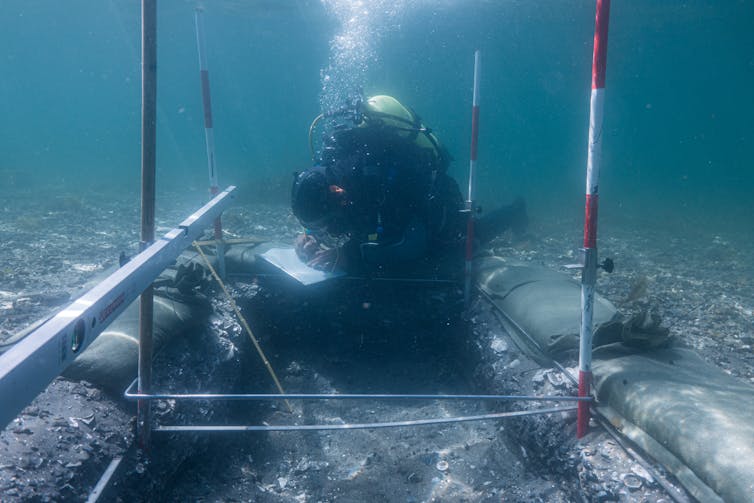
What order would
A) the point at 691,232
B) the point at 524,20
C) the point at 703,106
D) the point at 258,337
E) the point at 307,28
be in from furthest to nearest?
the point at 703,106 < the point at 307,28 < the point at 524,20 < the point at 691,232 < the point at 258,337

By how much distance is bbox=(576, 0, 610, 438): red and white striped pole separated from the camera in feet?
7.86

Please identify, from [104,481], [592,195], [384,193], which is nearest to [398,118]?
[384,193]

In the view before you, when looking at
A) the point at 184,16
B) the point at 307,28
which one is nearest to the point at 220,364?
the point at 184,16

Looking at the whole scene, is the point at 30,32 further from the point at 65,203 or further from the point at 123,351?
the point at 123,351

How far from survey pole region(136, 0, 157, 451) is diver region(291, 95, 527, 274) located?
2.18m

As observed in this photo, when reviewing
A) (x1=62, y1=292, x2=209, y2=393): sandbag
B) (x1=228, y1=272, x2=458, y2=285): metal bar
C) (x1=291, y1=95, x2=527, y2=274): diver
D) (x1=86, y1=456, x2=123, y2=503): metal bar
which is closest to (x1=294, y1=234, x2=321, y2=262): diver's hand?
(x1=291, y1=95, x2=527, y2=274): diver

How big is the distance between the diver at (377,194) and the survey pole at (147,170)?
218 centimetres

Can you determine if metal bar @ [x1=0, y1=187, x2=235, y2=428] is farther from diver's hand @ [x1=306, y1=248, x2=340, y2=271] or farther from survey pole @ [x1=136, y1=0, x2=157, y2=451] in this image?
diver's hand @ [x1=306, y1=248, x2=340, y2=271]

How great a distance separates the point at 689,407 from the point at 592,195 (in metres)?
1.18

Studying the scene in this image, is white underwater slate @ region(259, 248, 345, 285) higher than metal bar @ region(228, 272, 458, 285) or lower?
higher

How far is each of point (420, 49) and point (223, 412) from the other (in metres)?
56.6

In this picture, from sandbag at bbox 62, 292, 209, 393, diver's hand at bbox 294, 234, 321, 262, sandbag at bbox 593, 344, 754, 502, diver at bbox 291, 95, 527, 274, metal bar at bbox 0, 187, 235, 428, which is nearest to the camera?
metal bar at bbox 0, 187, 235, 428

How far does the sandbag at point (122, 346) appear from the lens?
2844mm

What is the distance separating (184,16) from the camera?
31859 millimetres
